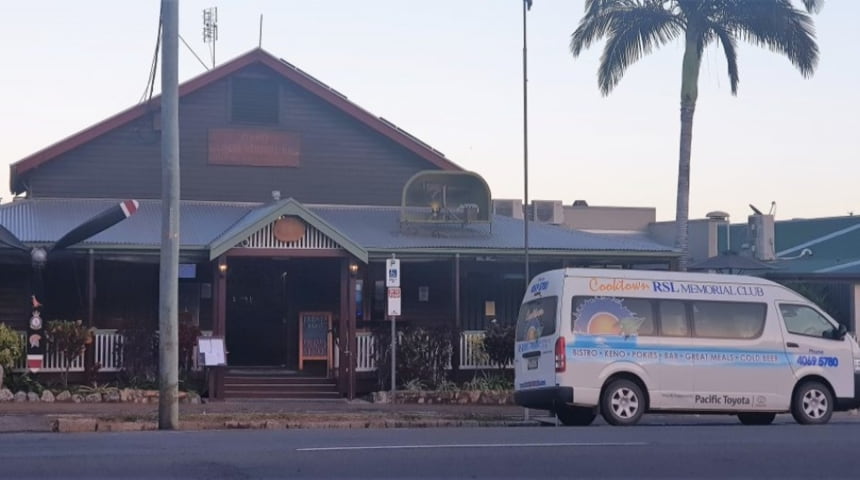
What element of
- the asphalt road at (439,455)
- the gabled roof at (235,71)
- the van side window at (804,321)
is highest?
the gabled roof at (235,71)

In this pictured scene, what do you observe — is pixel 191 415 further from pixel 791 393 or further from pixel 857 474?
pixel 857 474

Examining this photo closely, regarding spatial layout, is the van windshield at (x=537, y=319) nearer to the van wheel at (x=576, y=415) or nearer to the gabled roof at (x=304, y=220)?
the van wheel at (x=576, y=415)

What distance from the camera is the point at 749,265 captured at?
1230 inches

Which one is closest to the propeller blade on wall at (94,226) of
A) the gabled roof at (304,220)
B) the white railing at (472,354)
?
the gabled roof at (304,220)

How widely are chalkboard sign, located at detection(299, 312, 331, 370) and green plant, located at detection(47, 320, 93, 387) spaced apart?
5.03 meters

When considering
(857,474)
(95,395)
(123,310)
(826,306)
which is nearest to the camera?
(857,474)

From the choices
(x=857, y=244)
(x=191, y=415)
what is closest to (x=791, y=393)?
(x=191, y=415)

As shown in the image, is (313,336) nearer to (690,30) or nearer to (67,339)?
(67,339)

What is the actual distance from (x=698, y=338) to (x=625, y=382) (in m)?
1.40

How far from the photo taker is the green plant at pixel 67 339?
2359 centimetres

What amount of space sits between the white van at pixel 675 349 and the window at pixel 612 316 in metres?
0.01

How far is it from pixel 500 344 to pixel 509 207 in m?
14.2

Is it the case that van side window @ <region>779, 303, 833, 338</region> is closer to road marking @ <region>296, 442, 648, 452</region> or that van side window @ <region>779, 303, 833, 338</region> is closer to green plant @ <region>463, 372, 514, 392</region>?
road marking @ <region>296, 442, 648, 452</region>

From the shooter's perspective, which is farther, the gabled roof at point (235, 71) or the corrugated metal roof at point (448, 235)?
the gabled roof at point (235, 71)
